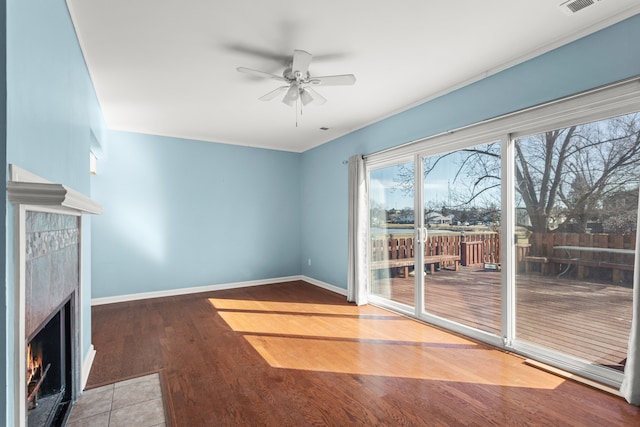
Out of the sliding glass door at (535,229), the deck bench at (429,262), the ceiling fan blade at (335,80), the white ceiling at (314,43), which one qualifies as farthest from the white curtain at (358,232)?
the ceiling fan blade at (335,80)

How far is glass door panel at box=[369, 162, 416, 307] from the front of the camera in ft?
13.3

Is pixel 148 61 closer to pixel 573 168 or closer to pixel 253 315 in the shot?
pixel 253 315

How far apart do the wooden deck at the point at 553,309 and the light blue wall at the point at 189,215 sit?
3.37 meters

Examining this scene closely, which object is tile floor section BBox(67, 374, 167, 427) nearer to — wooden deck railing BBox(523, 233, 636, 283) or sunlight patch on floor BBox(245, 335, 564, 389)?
sunlight patch on floor BBox(245, 335, 564, 389)

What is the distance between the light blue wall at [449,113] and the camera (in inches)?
87.7

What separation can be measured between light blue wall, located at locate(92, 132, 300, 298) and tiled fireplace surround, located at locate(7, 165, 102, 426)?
9.24 ft

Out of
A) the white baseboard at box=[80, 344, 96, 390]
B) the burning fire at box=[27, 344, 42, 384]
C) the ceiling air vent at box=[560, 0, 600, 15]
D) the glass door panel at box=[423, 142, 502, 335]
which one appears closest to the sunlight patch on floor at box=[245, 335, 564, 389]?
the glass door panel at box=[423, 142, 502, 335]

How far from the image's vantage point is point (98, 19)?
85.8 inches

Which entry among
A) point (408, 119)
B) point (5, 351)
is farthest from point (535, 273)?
point (5, 351)

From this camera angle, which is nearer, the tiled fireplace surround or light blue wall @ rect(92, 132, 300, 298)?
the tiled fireplace surround

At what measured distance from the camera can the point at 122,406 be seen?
7.12 feet

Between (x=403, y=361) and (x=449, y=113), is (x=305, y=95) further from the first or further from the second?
(x=403, y=361)

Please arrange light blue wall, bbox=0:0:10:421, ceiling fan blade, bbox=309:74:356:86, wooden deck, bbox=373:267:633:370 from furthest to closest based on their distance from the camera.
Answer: ceiling fan blade, bbox=309:74:356:86, wooden deck, bbox=373:267:633:370, light blue wall, bbox=0:0:10:421

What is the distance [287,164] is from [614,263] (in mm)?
5040
